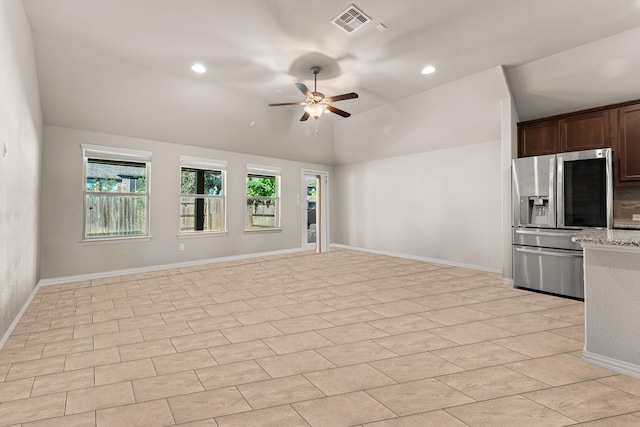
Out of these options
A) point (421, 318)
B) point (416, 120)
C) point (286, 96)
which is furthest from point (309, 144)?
point (421, 318)

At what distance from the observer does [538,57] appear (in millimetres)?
4238

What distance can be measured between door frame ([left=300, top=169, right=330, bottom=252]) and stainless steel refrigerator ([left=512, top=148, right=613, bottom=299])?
4.83m

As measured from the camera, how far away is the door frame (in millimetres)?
8484

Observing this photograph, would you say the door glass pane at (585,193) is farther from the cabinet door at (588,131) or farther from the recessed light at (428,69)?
the recessed light at (428,69)

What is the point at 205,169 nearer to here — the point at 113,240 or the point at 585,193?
the point at 113,240

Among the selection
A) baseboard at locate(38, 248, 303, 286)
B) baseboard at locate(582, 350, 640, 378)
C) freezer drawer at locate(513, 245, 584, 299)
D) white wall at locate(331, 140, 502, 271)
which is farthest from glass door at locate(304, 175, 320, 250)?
baseboard at locate(582, 350, 640, 378)

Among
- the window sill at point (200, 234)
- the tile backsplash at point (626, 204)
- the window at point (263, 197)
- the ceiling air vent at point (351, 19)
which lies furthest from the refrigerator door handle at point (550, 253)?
the window sill at point (200, 234)

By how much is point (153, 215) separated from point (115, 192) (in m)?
0.71

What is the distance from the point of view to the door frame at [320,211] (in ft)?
27.8

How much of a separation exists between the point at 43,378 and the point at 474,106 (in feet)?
19.9

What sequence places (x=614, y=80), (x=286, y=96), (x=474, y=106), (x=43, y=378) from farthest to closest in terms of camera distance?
(x=286, y=96)
(x=474, y=106)
(x=614, y=80)
(x=43, y=378)

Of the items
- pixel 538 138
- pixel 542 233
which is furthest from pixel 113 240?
pixel 538 138

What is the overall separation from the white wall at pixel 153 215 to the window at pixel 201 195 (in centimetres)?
15

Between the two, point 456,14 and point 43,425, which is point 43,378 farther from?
point 456,14
